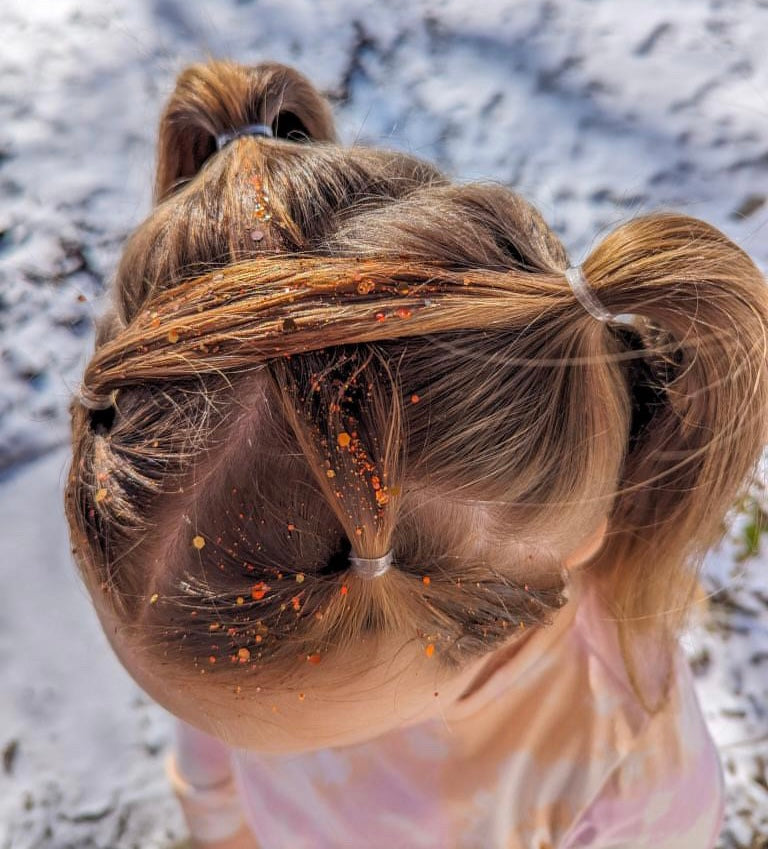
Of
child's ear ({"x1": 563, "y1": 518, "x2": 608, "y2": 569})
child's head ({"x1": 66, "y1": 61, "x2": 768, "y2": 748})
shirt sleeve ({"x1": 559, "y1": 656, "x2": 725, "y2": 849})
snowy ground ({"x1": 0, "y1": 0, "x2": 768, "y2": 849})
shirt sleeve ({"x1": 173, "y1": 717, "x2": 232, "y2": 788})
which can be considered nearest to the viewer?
child's head ({"x1": 66, "y1": 61, "x2": 768, "y2": 748})

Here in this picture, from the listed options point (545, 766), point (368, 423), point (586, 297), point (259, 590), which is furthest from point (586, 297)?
point (545, 766)

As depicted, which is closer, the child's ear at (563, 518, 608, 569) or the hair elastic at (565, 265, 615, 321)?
the hair elastic at (565, 265, 615, 321)

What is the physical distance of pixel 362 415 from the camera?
1.38 feet

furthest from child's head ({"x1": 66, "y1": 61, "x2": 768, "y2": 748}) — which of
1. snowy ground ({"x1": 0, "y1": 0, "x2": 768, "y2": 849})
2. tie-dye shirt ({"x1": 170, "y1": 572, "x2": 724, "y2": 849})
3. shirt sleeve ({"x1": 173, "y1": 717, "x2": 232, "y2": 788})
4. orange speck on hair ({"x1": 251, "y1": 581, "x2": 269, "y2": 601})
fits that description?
snowy ground ({"x1": 0, "y1": 0, "x2": 768, "y2": 849})

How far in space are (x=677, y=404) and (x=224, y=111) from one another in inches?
16.3

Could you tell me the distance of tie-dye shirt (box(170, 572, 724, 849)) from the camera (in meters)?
0.72

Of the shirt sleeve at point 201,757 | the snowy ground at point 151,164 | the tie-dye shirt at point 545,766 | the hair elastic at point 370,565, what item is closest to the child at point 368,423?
the hair elastic at point 370,565

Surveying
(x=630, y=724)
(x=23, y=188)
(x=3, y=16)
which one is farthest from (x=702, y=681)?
(x=3, y=16)

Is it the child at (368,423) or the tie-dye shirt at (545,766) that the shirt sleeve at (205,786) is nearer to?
the tie-dye shirt at (545,766)

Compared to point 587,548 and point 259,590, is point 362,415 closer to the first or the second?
point 259,590

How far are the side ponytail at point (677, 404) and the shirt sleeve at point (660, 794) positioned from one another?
51mm

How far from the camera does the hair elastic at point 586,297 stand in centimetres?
44

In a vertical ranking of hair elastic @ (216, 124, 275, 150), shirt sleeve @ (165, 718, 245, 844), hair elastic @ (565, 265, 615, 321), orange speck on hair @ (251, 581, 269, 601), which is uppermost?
hair elastic @ (565, 265, 615, 321)

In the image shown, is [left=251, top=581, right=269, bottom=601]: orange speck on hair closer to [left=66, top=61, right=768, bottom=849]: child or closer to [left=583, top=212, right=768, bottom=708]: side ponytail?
[left=66, top=61, right=768, bottom=849]: child
